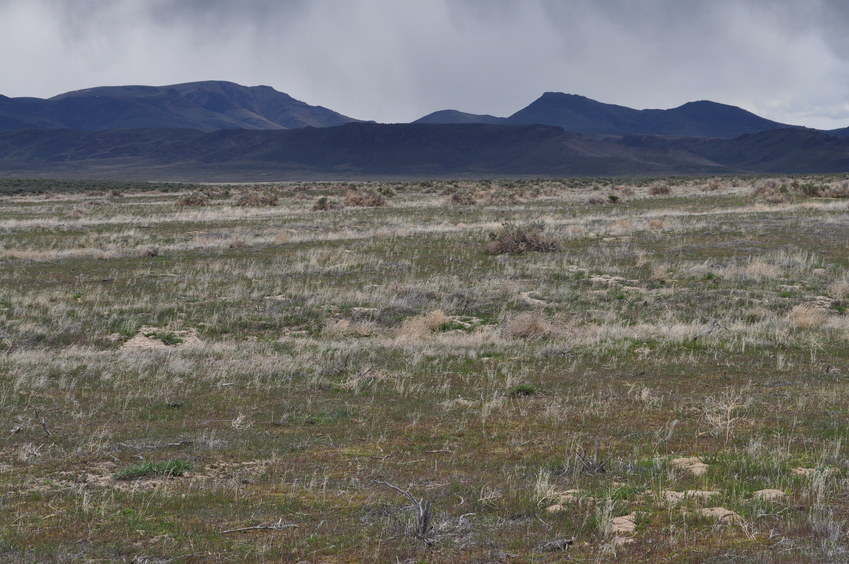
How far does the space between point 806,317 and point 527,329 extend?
22.2 ft

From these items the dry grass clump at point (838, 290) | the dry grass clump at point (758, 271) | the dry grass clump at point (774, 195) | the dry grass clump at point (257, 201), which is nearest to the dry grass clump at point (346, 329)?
the dry grass clump at point (758, 271)

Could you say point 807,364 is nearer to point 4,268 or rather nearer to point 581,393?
point 581,393

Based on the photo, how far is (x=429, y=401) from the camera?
42.2 feet

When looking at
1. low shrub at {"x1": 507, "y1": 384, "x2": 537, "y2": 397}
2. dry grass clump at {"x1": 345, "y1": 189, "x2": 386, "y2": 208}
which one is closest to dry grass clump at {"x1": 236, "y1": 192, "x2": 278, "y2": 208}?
dry grass clump at {"x1": 345, "y1": 189, "x2": 386, "y2": 208}

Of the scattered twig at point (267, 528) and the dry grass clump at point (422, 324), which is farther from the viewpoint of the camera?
the dry grass clump at point (422, 324)

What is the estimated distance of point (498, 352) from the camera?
16922mm

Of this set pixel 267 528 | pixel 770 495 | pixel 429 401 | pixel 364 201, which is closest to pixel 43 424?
pixel 267 528

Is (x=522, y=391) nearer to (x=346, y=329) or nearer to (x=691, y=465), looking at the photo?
(x=691, y=465)

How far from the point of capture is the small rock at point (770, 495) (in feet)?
24.2

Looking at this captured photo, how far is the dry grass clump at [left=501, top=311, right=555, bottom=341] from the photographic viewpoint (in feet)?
61.3

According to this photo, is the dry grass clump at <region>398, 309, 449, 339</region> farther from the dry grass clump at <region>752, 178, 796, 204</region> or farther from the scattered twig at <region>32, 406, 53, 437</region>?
the dry grass clump at <region>752, 178, 796, 204</region>

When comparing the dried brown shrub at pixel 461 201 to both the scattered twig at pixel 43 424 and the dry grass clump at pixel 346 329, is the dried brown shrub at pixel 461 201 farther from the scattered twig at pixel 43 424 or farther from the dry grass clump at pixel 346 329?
the scattered twig at pixel 43 424

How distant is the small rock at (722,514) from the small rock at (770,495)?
54 centimetres

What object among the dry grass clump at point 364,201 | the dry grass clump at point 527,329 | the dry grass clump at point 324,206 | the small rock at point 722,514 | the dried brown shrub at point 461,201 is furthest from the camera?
the dried brown shrub at point 461,201
